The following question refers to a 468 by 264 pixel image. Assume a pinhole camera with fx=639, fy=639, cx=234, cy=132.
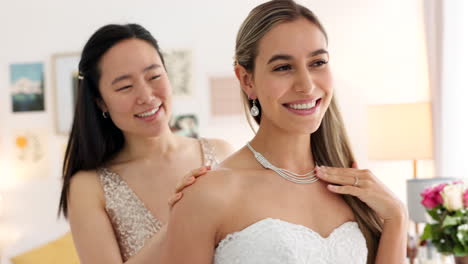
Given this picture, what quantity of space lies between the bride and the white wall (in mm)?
3111

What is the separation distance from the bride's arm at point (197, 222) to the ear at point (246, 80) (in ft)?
0.85

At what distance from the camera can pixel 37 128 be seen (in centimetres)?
525

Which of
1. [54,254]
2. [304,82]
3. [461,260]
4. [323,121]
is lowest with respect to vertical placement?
[54,254]

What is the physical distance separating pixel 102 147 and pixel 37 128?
3.26m

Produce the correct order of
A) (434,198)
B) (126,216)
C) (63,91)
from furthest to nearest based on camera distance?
(63,91)
(434,198)
(126,216)

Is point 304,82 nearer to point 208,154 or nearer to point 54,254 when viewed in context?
point 208,154

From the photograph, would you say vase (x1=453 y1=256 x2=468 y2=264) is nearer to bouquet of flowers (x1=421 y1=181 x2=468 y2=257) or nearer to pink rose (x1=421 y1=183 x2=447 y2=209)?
bouquet of flowers (x1=421 y1=181 x2=468 y2=257)

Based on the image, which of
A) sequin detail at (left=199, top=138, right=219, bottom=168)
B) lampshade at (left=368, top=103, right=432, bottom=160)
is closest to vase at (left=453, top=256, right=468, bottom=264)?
lampshade at (left=368, top=103, right=432, bottom=160)

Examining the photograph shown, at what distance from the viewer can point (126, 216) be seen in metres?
2.17

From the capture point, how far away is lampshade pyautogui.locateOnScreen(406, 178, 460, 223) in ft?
13.5

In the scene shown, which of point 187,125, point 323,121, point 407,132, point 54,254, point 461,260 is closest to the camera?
point 323,121

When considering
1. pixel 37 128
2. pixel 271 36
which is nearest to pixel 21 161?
pixel 37 128

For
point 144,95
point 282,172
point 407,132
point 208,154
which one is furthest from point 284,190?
point 407,132

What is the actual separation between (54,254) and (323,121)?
3.56 metres
